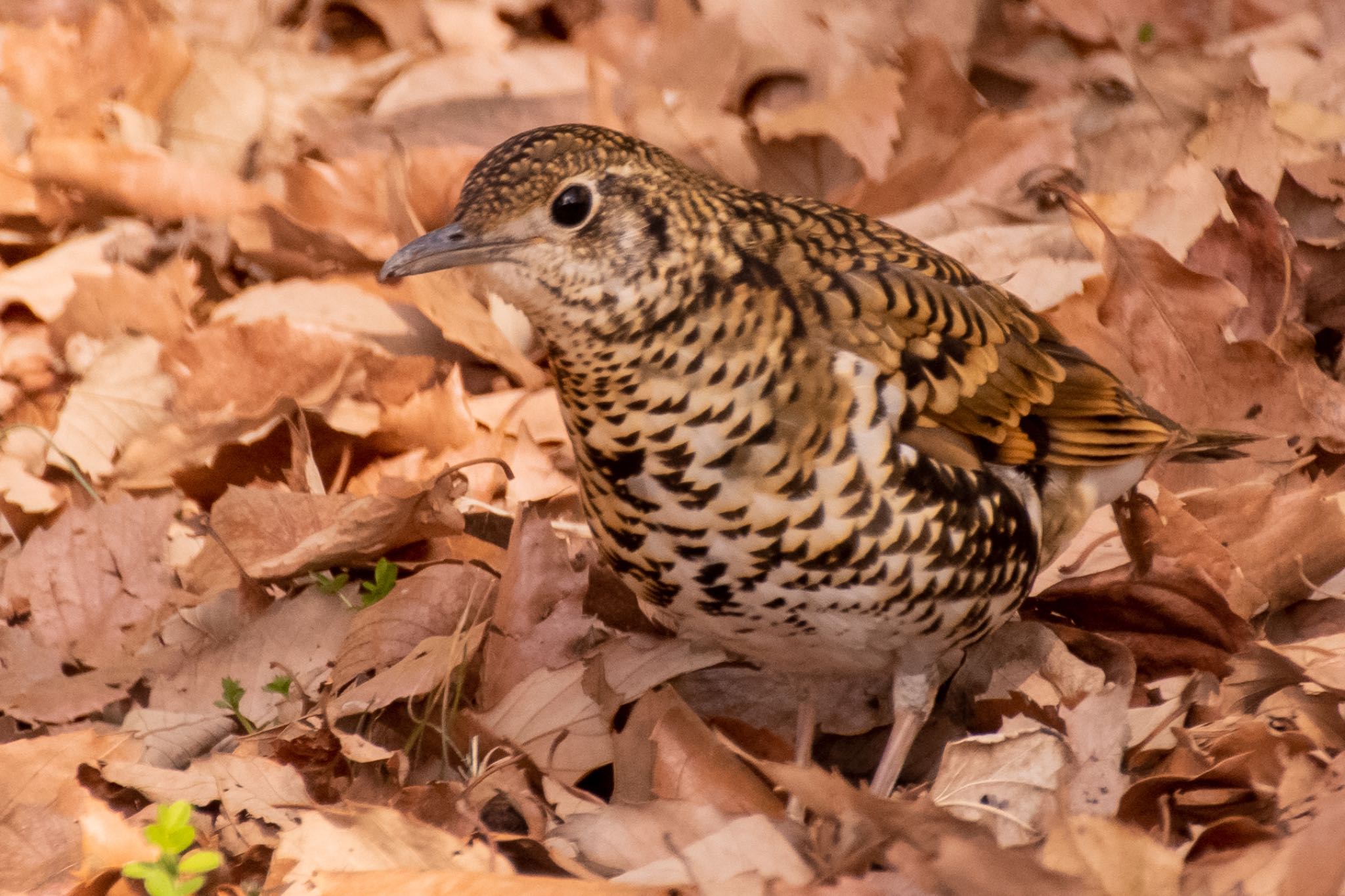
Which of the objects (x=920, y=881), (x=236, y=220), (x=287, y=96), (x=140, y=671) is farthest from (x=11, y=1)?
(x=920, y=881)

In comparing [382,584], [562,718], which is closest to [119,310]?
[382,584]

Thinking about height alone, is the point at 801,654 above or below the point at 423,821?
above

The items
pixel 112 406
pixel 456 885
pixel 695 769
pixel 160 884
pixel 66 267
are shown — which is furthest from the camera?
pixel 66 267

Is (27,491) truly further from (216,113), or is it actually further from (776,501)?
(776,501)

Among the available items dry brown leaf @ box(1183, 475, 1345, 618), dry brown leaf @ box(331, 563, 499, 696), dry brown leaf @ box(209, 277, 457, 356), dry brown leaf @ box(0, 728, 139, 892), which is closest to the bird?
dry brown leaf @ box(331, 563, 499, 696)

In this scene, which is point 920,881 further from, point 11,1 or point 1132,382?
point 11,1

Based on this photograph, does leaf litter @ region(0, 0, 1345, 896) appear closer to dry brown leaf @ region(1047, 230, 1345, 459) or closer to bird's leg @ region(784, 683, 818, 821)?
dry brown leaf @ region(1047, 230, 1345, 459)

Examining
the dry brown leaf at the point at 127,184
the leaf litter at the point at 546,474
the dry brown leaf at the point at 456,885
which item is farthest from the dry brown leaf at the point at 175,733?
the dry brown leaf at the point at 127,184

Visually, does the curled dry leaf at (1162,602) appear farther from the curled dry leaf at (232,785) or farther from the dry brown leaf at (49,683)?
the dry brown leaf at (49,683)
